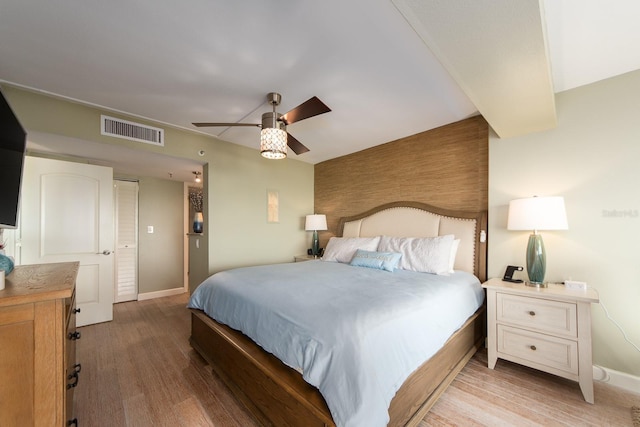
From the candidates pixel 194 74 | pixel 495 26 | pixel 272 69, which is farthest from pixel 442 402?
pixel 194 74

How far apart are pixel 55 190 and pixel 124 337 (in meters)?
2.05

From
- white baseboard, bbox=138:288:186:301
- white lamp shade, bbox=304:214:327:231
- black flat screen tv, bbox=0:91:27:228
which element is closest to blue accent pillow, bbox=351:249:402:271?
white lamp shade, bbox=304:214:327:231

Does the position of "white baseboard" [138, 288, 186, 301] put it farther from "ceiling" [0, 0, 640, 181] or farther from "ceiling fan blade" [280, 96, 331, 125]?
"ceiling fan blade" [280, 96, 331, 125]

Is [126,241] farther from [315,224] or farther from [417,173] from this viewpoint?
[417,173]

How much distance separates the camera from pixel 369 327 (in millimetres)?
1312

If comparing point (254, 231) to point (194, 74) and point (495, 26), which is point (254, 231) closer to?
point (194, 74)

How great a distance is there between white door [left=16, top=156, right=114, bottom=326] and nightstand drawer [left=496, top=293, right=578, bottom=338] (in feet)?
15.5

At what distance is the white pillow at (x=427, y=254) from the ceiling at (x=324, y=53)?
1.27m

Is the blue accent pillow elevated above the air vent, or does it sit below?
below

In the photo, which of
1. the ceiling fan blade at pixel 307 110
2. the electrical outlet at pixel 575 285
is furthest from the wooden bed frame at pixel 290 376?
the ceiling fan blade at pixel 307 110

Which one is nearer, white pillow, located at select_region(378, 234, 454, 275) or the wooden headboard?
white pillow, located at select_region(378, 234, 454, 275)

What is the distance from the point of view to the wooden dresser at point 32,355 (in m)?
0.90

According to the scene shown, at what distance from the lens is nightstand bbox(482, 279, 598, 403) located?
1.84 metres

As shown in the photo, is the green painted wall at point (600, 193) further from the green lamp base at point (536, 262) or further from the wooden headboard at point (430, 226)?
the wooden headboard at point (430, 226)
